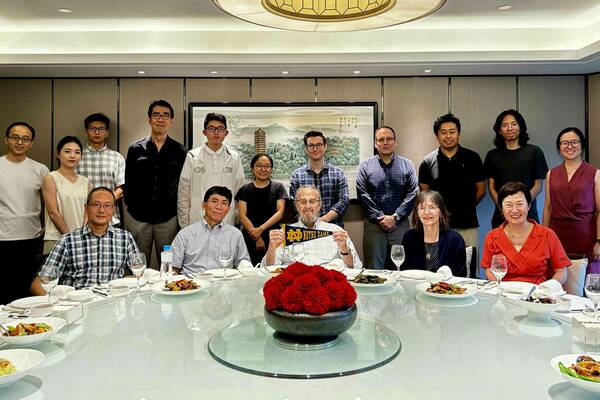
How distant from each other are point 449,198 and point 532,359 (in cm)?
320

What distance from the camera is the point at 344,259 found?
326cm

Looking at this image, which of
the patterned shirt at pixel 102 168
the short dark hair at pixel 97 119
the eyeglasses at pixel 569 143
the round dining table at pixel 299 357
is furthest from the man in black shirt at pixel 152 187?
the eyeglasses at pixel 569 143

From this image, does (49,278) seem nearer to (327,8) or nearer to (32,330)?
(32,330)

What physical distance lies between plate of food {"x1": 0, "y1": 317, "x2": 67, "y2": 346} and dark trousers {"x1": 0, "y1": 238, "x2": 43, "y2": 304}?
2.68 metres

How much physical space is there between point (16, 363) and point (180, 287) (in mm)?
946

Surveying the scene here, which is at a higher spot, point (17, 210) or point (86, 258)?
point (17, 210)

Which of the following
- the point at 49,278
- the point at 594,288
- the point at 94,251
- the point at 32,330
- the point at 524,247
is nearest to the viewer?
the point at 32,330

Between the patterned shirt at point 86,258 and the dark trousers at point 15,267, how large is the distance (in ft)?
4.79

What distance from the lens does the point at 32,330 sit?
1.68 meters

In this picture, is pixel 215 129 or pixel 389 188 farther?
pixel 389 188

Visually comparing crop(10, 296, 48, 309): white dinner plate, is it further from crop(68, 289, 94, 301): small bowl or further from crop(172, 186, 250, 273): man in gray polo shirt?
crop(172, 186, 250, 273): man in gray polo shirt

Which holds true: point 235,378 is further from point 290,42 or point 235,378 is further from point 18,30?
point 18,30

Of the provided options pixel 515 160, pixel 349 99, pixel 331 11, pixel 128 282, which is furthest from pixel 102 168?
pixel 515 160

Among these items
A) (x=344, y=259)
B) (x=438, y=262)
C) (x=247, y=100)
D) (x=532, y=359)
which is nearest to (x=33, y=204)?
(x=247, y=100)
